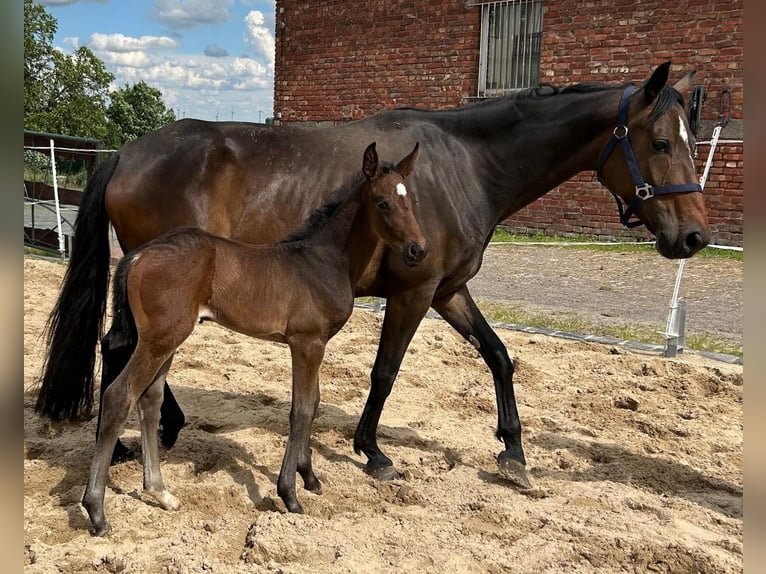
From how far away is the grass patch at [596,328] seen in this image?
234 inches

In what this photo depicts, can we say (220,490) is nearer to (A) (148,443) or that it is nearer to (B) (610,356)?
(A) (148,443)

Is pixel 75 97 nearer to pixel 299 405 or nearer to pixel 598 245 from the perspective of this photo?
pixel 598 245

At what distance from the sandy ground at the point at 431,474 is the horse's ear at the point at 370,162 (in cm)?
155

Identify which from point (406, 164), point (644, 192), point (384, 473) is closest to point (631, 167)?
point (644, 192)

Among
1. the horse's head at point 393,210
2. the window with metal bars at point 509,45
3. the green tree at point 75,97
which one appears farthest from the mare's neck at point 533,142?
the green tree at point 75,97

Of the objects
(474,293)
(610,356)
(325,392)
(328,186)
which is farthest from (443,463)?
(474,293)

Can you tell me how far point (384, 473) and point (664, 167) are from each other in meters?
2.11

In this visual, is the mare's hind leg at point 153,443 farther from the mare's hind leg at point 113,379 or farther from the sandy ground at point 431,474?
the mare's hind leg at point 113,379

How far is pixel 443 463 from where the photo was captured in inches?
149

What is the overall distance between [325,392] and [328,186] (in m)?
1.78

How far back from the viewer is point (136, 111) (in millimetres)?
25781

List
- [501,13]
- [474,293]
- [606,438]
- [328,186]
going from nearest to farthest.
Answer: [328,186] → [606,438] → [474,293] → [501,13]

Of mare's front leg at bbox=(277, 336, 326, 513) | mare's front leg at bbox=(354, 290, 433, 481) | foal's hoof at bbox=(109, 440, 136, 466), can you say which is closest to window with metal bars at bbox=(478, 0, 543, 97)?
mare's front leg at bbox=(354, 290, 433, 481)

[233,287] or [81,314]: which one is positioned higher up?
[233,287]
